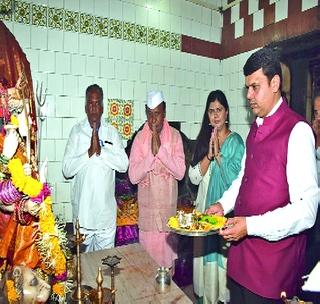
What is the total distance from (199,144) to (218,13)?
2.52 m

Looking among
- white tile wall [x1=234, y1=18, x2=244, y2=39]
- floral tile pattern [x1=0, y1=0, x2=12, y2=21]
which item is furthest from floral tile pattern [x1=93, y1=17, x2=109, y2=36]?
white tile wall [x1=234, y1=18, x2=244, y2=39]

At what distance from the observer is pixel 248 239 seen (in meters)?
2.14

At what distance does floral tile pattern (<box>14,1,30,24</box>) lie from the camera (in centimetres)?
381

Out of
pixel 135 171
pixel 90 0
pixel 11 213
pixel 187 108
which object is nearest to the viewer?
pixel 11 213

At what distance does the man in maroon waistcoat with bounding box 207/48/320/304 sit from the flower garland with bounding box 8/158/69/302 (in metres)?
0.92

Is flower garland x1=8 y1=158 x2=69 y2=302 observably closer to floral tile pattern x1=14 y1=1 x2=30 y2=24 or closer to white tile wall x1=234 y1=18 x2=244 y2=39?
floral tile pattern x1=14 y1=1 x2=30 y2=24

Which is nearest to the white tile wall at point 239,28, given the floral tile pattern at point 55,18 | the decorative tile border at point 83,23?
the decorative tile border at point 83,23

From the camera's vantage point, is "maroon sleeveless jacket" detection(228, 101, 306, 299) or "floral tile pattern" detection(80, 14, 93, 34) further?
"floral tile pattern" detection(80, 14, 93, 34)

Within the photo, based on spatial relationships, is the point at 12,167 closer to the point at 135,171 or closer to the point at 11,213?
the point at 11,213

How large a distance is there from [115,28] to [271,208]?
10.9ft

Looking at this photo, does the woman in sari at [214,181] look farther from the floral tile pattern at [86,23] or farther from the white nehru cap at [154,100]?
the floral tile pattern at [86,23]

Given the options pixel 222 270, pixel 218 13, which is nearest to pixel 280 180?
pixel 222 270

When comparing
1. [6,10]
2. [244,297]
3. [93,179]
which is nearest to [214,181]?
[93,179]

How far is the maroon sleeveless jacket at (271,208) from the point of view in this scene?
2.00 metres
